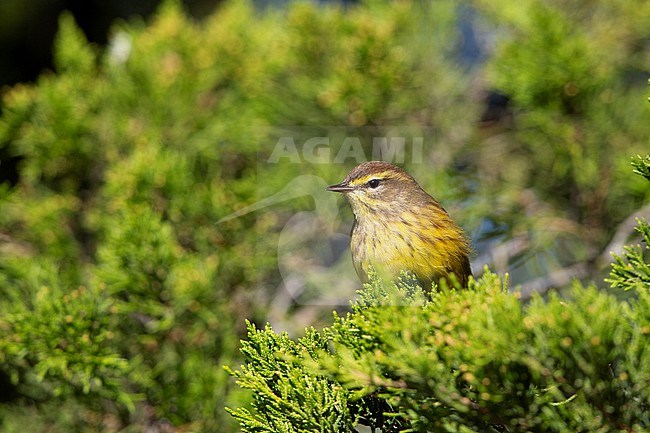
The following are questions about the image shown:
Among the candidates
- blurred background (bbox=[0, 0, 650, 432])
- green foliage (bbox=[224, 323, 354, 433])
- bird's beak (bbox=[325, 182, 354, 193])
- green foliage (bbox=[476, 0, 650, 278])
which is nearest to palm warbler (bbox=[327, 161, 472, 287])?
bird's beak (bbox=[325, 182, 354, 193])

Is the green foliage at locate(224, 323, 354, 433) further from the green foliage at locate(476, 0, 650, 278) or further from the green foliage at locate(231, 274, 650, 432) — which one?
the green foliage at locate(476, 0, 650, 278)

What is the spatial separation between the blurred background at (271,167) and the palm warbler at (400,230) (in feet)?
1.02

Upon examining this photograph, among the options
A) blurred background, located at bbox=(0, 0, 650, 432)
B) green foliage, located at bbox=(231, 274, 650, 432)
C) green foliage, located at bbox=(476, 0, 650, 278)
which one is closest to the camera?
green foliage, located at bbox=(231, 274, 650, 432)

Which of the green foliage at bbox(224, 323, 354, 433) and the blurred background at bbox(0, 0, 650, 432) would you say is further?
the blurred background at bbox(0, 0, 650, 432)

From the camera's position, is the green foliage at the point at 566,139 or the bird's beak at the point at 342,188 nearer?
the bird's beak at the point at 342,188

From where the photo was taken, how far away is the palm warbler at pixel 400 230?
7.45ft

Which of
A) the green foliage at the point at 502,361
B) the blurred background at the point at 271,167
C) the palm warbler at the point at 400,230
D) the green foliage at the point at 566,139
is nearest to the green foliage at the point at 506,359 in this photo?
the green foliage at the point at 502,361

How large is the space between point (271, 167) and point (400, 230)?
924 millimetres

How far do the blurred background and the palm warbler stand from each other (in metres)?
0.31

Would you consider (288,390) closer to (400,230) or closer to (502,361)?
(502,361)

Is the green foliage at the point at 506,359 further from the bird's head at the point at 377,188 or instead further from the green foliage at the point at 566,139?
the green foliage at the point at 566,139

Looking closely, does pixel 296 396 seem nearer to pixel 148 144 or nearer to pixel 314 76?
pixel 148 144

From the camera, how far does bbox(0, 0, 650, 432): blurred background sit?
251cm

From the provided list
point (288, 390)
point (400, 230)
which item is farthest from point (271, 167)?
point (288, 390)
